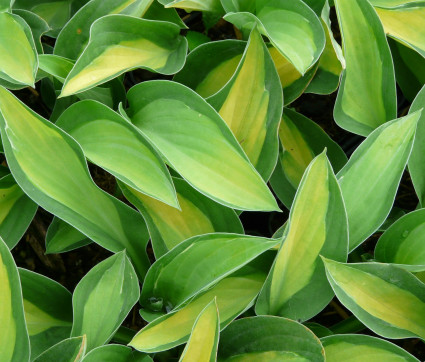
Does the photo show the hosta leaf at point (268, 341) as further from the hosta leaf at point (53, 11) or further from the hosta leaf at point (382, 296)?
the hosta leaf at point (53, 11)

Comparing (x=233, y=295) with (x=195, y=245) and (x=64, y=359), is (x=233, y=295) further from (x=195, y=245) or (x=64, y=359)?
(x=64, y=359)

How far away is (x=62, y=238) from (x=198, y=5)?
406 mm

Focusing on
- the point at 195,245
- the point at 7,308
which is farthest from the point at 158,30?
the point at 7,308

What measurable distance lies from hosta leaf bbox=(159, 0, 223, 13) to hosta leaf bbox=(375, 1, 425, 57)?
0.80 ft

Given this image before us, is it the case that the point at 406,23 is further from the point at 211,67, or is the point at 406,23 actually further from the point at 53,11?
the point at 53,11

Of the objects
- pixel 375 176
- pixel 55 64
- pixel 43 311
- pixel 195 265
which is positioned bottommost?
pixel 43 311

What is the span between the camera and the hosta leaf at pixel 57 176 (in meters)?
0.70

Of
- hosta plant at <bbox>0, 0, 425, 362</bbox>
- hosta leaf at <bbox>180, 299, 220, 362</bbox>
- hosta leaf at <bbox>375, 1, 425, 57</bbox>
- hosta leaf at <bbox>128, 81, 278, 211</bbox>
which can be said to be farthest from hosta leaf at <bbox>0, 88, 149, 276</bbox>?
hosta leaf at <bbox>375, 1, 425, 57</bbox>

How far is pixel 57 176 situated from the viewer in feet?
2.41

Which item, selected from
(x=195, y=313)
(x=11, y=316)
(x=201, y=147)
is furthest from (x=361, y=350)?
(x=11, y=316)

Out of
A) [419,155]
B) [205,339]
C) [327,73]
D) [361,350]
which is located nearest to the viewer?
[205,339]

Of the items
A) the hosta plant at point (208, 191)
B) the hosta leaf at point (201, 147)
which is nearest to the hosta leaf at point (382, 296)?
the hosta plant at point (208, 191)

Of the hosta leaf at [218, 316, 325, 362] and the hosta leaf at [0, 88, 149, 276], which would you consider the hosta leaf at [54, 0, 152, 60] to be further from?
the hosta leaf at [218, 316, 325, 362]

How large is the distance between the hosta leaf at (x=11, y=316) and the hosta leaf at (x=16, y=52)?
230mm
